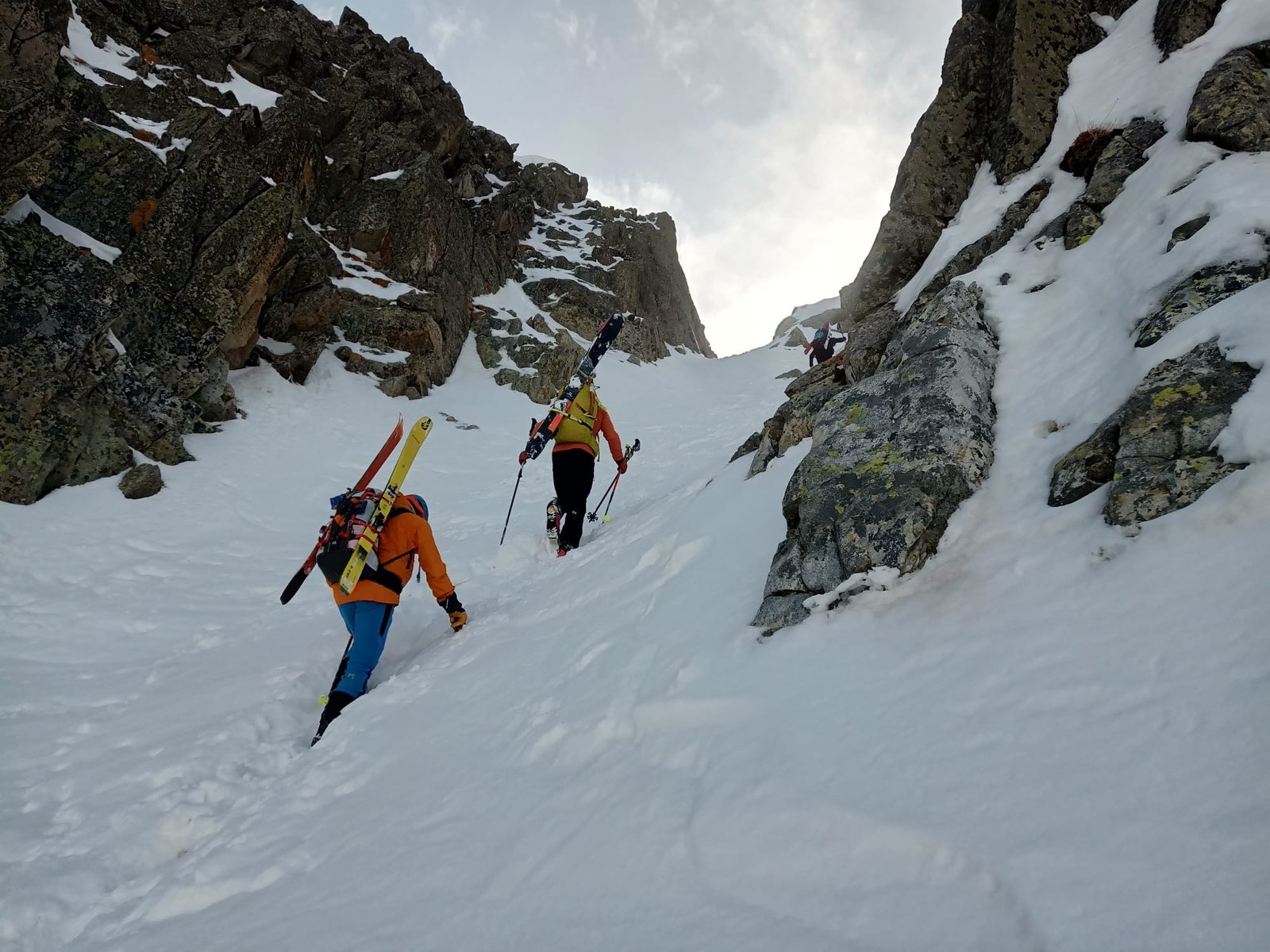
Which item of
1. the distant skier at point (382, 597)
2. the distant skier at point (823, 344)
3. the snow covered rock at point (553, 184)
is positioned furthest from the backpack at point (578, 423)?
the snow covered rock at point (553, 184)

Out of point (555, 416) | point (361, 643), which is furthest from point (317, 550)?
point (555, 416)

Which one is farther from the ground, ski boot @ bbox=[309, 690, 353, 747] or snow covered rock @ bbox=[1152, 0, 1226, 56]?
snow covered rock @ bbox=[1152, 0, 1226, 56]

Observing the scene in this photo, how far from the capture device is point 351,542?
561 centimetres

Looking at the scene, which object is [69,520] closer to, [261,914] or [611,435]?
[611,435]

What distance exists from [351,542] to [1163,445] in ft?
20.0

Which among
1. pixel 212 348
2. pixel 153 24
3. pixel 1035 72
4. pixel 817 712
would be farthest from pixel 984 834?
pixel 153 24

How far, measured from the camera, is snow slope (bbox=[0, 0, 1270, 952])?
1.73 metres

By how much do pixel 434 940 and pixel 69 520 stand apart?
10.7m

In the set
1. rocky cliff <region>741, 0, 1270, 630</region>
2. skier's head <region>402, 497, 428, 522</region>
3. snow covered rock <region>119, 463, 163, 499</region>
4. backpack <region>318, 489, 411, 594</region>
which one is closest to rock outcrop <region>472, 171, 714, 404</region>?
snow covered rock <region>119, 463, 163, 499</region>

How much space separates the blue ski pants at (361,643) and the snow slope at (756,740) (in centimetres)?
30

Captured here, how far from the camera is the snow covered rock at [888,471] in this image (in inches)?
140

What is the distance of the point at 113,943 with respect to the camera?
298cm

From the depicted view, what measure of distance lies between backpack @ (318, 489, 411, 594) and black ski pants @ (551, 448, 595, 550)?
304 cm

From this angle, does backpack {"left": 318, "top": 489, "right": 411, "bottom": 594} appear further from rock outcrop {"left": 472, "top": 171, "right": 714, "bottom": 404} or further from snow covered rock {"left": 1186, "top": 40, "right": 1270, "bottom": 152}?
rock outcrop {"left": 472, "top": 171, "right": 714, "bottom": 404}
